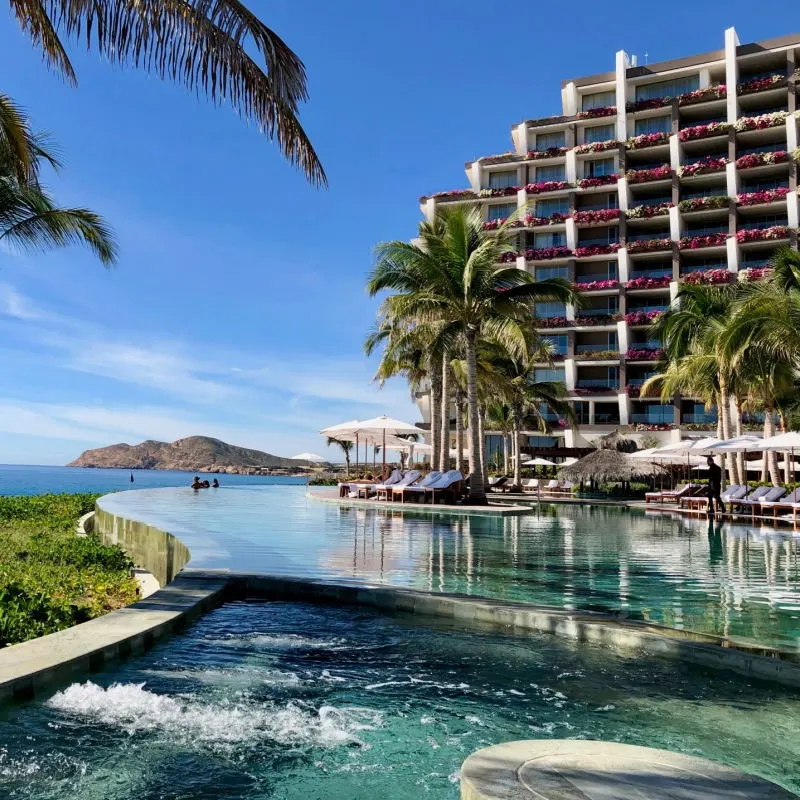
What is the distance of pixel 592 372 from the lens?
56.2 m

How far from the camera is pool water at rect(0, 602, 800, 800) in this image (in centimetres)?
334

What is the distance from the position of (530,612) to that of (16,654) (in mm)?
3779

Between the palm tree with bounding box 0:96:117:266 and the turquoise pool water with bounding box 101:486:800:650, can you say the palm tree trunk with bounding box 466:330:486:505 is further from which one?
the palm tree with bounding box 0:96:117:266

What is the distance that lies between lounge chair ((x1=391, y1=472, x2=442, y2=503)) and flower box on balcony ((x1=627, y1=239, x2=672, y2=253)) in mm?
36806

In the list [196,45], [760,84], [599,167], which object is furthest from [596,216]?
[196,45]

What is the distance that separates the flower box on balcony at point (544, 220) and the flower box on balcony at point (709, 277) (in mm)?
10860

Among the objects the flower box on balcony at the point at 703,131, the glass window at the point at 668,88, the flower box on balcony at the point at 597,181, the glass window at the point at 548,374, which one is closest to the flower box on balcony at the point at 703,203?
the flower box on balcony at the point at 703,131

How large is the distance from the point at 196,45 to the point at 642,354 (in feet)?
164

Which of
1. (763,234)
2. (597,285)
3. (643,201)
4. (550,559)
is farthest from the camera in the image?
(643,201)

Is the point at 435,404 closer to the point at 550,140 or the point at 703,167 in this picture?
the point at 703,167

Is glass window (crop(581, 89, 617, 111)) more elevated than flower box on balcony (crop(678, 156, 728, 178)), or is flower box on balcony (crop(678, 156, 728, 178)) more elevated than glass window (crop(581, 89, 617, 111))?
glass window (crop(581, 89, 617, 111))

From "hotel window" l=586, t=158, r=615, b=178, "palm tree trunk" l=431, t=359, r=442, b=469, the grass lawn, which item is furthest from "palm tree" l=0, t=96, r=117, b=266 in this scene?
"hotel window" l=586, t=158, r=615, b=178

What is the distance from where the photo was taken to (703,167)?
176ft

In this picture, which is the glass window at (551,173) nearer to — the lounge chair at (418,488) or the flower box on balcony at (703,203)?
Answer: the flower box on balcony at (703,203)
